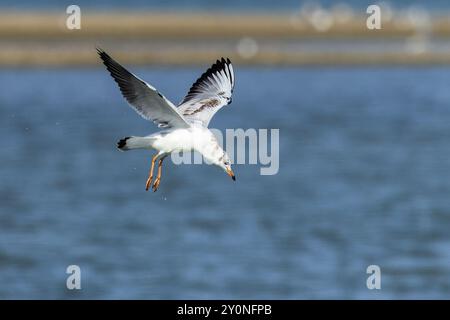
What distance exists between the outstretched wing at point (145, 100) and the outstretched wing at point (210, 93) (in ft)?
2.78

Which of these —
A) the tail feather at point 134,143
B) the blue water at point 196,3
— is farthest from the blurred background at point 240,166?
the blue water at point 196,3

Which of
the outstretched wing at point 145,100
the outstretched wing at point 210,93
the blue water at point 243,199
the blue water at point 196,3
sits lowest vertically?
the outstretched wing at point 145,100

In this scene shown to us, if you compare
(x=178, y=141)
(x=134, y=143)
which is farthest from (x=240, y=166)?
(x=178, y=141)

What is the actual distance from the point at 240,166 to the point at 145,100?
67.5 feet

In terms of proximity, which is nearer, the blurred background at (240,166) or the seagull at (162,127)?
the seagull at (162,127)

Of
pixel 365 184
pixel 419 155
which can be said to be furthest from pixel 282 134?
pixel 365 184

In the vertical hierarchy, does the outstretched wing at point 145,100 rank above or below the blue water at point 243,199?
below

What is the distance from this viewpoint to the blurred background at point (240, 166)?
79.2 feet

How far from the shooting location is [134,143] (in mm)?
14148

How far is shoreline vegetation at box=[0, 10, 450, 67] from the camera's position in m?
48.8

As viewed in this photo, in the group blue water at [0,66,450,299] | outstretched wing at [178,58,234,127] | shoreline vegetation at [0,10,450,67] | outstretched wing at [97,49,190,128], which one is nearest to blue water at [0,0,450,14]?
shoreline vegetation at [0,10,450,67]

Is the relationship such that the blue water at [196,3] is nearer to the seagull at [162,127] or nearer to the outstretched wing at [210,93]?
the outstretched wing at [210,93]
